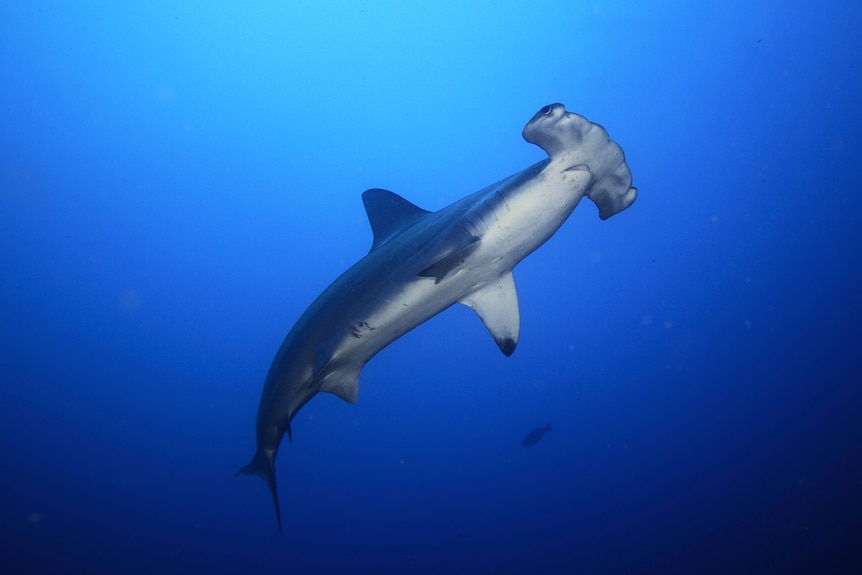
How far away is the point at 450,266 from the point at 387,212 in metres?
1.59

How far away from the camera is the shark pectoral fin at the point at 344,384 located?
14.4ft

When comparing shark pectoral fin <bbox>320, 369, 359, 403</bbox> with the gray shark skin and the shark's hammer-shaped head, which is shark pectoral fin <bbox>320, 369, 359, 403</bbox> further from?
the shark's hammer-shaped head

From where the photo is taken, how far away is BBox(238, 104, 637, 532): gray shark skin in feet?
10.7

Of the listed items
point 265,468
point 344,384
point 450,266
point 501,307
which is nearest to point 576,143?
point 450,266

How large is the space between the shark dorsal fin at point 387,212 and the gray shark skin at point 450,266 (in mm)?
35

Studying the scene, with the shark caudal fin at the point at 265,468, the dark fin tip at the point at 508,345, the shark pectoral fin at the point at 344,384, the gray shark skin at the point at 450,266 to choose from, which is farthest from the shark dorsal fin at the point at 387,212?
the shark caudal fin at the point at 265,468

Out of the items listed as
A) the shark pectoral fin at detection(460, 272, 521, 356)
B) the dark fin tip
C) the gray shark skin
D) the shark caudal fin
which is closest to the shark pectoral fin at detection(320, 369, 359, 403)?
the gray shark skin

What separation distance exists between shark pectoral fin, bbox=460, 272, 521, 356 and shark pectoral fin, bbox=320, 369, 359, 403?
1414 mm

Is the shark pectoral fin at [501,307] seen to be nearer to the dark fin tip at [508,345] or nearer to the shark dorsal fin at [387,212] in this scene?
the dark fin tip at [508,345]

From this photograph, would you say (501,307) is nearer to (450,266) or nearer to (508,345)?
(508,345)

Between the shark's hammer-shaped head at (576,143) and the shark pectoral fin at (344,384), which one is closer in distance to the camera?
the shark's hammer-shaped head at (576,143)

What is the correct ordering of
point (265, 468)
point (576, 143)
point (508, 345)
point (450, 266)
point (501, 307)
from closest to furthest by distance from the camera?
point (576, 143) < point (450, 266) < point (501, 307) < point (508, 345) < point (265, 468)

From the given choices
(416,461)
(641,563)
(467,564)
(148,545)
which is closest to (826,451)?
(641,563)

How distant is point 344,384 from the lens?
4.46 meters
